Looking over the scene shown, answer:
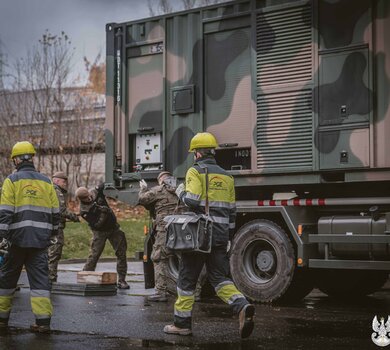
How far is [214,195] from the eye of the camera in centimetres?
795

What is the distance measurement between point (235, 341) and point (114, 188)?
5.01m

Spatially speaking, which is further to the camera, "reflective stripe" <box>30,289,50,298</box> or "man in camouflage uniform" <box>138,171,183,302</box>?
"man in camouflage uniform" <box>138,171,183,302</box>

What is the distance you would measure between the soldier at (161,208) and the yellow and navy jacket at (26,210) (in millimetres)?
2813

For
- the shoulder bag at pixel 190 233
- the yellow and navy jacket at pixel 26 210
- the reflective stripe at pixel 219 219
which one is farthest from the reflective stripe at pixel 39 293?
the reflective stripe at pixel 219 219

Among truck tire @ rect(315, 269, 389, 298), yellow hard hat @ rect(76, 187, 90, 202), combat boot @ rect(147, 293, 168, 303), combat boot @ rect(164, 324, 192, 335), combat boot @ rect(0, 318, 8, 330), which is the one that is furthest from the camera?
yellow hard hat @ rect(76, 187, 90, 202)

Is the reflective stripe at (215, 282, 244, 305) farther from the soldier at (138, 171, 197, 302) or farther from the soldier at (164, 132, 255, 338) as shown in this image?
the soldier at (138, 171, 197, 302)

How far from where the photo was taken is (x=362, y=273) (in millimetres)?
11516

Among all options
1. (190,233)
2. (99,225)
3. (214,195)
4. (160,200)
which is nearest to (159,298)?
(160,200)

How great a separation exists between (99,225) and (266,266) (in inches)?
120

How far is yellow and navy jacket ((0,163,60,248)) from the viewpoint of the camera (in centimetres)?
803

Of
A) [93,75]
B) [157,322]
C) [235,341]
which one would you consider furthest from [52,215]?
[93,75]

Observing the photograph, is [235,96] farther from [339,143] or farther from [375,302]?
[375,302]

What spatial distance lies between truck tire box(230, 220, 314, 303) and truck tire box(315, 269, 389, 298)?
28.3 inches

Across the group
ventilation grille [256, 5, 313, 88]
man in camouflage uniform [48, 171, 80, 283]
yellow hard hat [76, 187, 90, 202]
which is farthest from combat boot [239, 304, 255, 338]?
yellow hard hat [76, 187, 90, 202]
